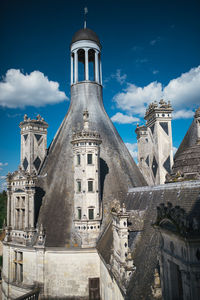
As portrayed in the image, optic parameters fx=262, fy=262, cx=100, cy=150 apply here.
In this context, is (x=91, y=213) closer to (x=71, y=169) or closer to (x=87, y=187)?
(x=87, y=187)

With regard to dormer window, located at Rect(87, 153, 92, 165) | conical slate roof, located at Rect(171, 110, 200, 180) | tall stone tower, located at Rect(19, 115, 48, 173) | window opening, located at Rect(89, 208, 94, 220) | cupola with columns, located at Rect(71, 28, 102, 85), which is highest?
cupola with columns, located at Rect(71, 28, 102, 85)

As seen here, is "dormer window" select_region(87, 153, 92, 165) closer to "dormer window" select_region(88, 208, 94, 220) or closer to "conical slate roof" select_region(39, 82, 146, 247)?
"conical slate roof" select_region(39, 82, 146, 247)

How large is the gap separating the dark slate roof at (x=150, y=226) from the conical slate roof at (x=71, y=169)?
4831mm

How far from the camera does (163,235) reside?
32.8 ft

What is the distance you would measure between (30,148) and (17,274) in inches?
528

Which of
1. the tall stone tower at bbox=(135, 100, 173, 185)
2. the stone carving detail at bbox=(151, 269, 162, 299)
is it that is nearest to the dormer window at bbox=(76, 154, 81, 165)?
the tall stone tower at bbox=(135, 100, 173, 185)

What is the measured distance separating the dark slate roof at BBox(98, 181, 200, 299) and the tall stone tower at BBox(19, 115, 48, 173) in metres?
14.7

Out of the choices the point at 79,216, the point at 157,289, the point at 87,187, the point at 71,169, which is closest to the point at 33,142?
the point at 71,169

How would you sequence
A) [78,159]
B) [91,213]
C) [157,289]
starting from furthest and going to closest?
[78,159] < [91,213] < [157,289]

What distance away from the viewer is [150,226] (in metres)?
15.2

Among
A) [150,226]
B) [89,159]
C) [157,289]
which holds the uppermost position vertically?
[89,159]

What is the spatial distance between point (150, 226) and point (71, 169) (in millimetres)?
12591

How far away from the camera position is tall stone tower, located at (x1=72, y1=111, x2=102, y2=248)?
866 inches

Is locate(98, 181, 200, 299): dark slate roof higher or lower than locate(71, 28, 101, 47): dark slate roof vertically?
lower
